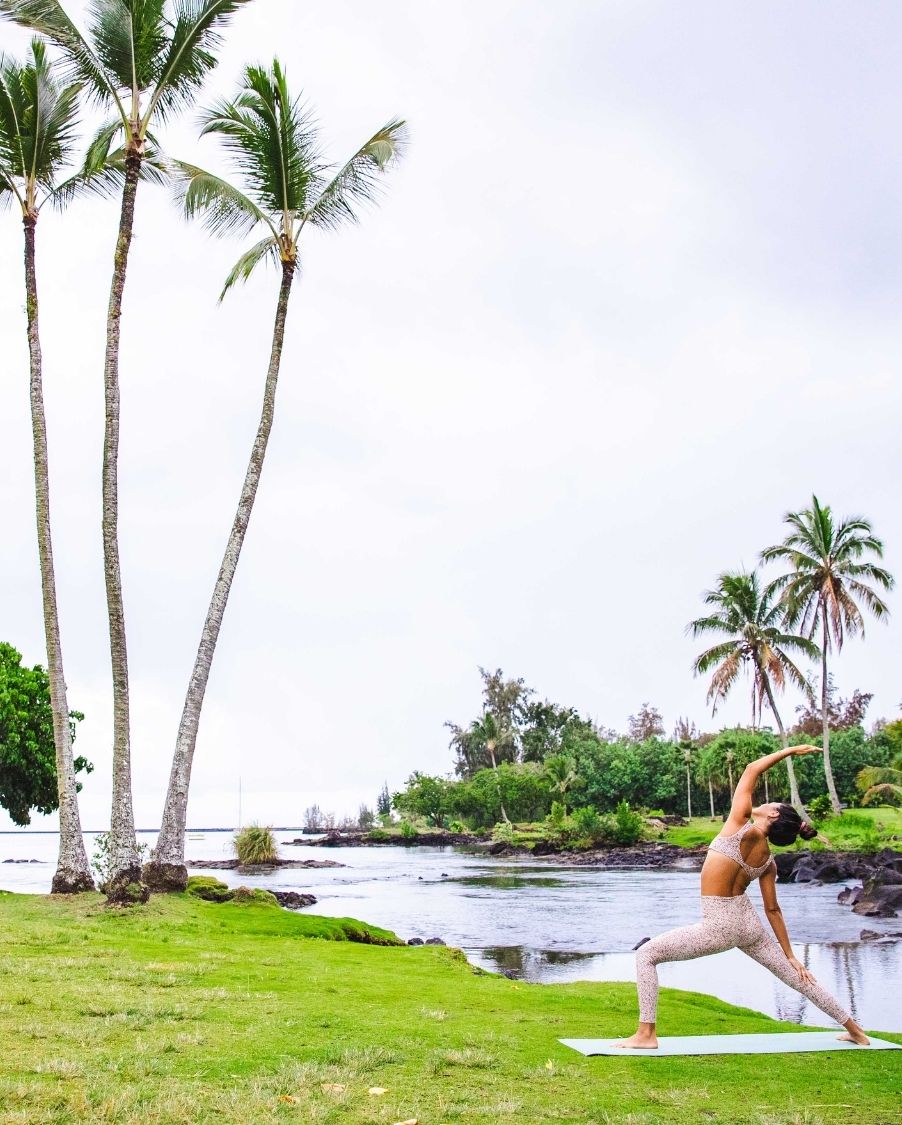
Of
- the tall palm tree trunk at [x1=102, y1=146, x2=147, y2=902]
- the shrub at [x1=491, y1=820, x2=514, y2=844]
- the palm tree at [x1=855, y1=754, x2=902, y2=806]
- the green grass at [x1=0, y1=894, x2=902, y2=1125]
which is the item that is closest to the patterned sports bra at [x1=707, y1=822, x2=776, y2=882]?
the green grass at [x1=0, y1=894, x2=902, y2=1125]

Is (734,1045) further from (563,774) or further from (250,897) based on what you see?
(563,774)

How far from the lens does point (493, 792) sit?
280ft

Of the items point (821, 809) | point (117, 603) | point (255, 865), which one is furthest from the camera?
point (821, 809)

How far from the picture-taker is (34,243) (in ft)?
63.9

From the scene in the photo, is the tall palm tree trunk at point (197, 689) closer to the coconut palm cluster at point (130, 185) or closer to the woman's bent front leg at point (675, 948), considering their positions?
the coconut palm cluster at point (130, 185)

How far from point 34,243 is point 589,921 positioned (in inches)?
769

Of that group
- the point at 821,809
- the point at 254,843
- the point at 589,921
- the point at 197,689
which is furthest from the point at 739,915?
the point at 821,809

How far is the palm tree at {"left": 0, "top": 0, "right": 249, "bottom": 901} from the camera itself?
17484 millimetres

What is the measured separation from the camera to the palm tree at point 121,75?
17484mm

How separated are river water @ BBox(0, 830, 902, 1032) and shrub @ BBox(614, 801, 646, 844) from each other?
40.2 ft

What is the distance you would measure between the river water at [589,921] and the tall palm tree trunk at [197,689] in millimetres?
5633

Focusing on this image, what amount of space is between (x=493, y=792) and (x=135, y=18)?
242 ft

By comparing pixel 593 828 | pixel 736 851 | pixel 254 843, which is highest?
pixel 736 851

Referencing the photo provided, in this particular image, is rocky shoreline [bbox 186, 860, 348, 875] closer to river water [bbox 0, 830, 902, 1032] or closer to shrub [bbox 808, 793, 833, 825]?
river water [bbox 0, 830, 902, 1032]
